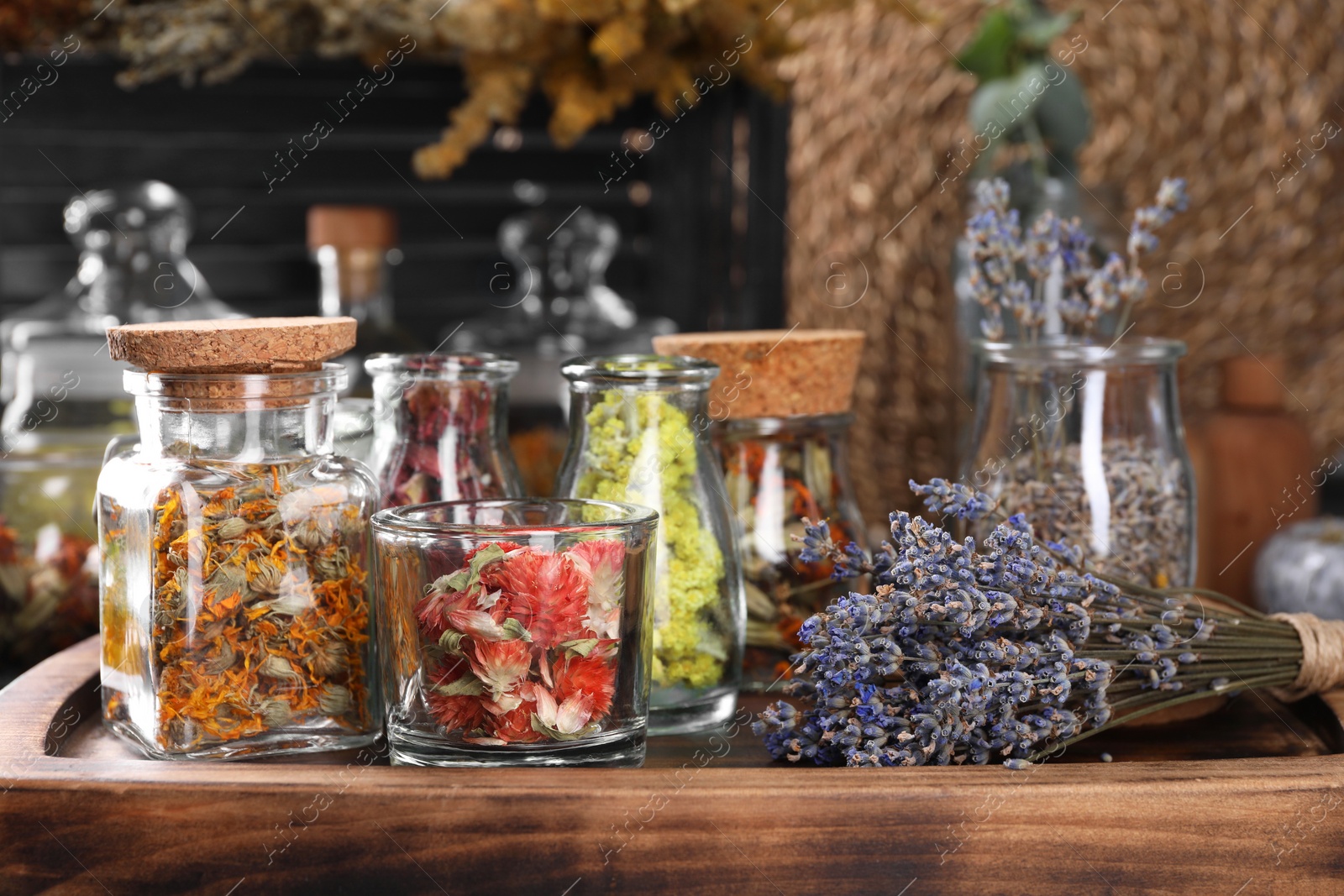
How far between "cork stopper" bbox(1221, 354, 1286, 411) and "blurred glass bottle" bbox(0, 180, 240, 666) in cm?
86

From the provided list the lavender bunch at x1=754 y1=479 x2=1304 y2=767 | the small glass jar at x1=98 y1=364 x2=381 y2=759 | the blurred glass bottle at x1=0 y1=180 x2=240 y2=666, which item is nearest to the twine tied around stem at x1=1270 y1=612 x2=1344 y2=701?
the lavender bunch at x1=754 y1=479 x2=1304 y2=767

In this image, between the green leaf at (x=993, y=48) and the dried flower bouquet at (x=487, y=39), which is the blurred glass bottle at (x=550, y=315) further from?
the green leaf at (x=993, y=48)

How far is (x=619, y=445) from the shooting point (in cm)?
57

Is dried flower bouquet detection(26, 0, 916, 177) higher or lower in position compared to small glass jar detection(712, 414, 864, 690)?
higher

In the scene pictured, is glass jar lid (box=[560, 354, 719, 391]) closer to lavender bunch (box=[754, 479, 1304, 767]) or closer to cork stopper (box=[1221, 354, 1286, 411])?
lavender bunch (box=[754, 479, 1304, 767])

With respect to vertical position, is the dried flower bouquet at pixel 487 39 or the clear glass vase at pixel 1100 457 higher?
the dried flower bouquet at pixel 487 39

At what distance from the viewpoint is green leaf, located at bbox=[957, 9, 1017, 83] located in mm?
1093

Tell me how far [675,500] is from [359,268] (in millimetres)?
594

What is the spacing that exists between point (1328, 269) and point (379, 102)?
1.09 m

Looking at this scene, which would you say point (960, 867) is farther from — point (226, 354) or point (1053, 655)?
point (226, 354)

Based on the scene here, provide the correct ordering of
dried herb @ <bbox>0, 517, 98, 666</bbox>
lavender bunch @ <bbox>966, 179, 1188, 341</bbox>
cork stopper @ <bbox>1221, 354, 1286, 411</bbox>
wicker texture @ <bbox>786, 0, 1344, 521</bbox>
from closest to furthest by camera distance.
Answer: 1. lavender bunch @ <bbox>966, 179, 1188, 341</bbox>
2. dried herb @ <bbox>0, 517, 98, 666</bbox>
3. cork stopper @ <bbox>1221, 354, 1286, 411</bbox>
4. wicker texture @ <bbox>786, 0, 1344, 521</bbox>

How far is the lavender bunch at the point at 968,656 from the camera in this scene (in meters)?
0.50

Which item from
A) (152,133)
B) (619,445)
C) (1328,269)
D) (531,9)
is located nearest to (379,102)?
(152,133)

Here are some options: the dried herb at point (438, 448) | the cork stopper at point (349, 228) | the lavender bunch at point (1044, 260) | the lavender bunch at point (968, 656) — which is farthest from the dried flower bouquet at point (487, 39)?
the lavender bunch at point (968, 656)
